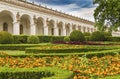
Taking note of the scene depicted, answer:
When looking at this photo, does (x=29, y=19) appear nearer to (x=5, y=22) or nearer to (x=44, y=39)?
(x=5, y=22)

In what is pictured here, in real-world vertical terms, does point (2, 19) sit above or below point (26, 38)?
above

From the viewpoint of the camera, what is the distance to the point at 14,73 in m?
5.93

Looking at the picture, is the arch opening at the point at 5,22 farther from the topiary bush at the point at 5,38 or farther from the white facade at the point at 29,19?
the topiary bush at the point at 5,38

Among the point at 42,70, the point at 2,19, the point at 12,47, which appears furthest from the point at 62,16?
the point at 42,70

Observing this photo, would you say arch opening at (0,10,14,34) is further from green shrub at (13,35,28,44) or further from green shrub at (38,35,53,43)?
green shrub at (13,35,28,44)

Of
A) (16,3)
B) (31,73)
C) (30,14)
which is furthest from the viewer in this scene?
(30,14)

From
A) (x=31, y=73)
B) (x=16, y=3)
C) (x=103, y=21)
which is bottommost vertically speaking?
(x=31, y=73)

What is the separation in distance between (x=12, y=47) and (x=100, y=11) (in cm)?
1304

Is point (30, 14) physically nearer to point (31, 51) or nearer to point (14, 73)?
point (31, 51)

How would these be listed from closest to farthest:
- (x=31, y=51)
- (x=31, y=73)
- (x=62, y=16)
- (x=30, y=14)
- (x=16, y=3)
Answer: (x=31, y=73), (x=31, y=51), (x=16, y=3), (x=30, y=14), (x=62, y=16)

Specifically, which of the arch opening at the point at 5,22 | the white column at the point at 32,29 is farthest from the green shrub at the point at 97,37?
the arch opening at the point at 5,22

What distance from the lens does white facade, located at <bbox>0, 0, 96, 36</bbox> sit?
36094 mm

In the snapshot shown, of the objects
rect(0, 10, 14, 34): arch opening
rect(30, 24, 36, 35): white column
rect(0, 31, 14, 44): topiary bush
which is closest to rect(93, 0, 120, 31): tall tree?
rect(0, 31, 14, 44): topiary bush

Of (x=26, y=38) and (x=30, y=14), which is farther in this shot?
(x=30, y=14)
